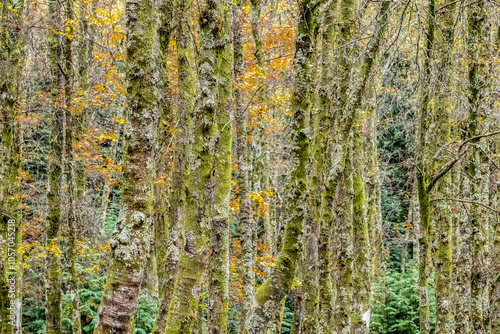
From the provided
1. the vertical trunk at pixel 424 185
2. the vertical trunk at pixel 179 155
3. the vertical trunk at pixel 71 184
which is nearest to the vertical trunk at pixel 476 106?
the vertical trunk at pixel 424 185

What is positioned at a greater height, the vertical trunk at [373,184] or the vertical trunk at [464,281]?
the vertical trunk at [373,184]

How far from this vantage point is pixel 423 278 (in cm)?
662

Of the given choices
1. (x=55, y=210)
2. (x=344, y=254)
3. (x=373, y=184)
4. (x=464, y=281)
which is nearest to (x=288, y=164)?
(x=344, y=254)

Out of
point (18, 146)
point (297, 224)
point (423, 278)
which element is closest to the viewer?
point (297, 224)

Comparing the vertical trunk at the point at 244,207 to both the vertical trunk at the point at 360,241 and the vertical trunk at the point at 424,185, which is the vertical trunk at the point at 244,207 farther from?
the vertical trunk at the point at 424,185

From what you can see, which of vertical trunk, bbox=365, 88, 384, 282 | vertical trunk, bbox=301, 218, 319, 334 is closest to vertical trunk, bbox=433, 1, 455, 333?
vertical trunk, bbox=365, 88, 384, 282

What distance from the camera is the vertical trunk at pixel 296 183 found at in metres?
4.37

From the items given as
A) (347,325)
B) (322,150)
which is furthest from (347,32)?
(347,325)

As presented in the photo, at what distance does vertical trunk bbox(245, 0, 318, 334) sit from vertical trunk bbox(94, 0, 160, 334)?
1771 millimetres

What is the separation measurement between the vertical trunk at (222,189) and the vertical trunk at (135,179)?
1058mm

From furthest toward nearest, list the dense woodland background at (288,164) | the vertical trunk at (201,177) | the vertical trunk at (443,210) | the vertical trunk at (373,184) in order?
the vertical trunk at (373,184) < the vertical trunk at (443,210) < the vertical trunk at (201,177) < the dense woodland background at (288,164)

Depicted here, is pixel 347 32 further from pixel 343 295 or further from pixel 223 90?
pixel 343 295

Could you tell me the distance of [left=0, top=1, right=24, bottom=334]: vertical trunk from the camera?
6.88 metres

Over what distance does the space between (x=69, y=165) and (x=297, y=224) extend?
5.69 metres
